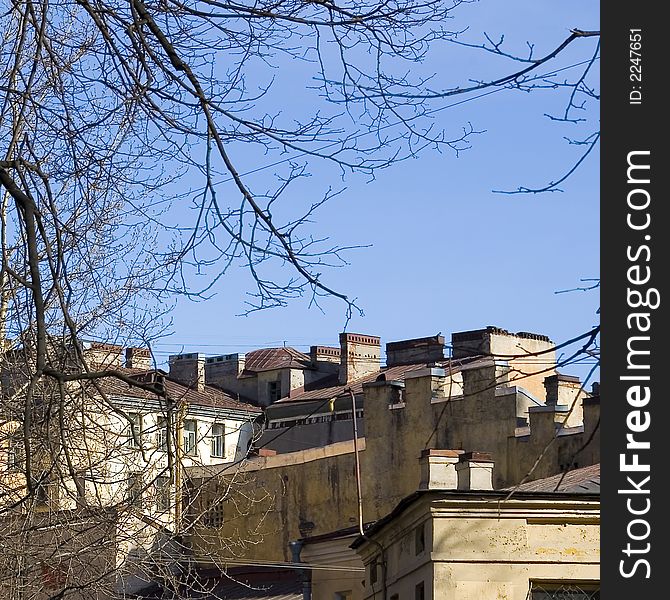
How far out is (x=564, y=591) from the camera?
1830cm

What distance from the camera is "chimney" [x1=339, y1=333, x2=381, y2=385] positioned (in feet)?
164

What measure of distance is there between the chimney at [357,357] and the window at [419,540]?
28.7m

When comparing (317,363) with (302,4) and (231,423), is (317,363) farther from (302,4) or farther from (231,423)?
(302,4)

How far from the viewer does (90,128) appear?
297 inches

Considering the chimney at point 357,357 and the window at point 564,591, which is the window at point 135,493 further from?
the chimney at point 357,357

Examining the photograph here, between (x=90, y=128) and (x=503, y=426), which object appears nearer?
(x=90, y=128)

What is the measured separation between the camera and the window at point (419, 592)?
1928 cm

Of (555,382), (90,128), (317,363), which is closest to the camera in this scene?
(90,128)

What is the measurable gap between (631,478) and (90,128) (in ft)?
10.1

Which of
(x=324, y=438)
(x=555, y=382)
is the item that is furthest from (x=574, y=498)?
(x=324, y=438)

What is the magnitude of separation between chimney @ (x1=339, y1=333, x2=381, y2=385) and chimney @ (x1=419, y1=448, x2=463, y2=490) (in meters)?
24.6

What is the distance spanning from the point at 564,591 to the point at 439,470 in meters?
5.27

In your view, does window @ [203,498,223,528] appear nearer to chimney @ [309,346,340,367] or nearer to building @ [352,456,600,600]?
building @ [352,456,600,600]

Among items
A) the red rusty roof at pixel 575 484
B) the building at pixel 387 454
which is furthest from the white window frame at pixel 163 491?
the building at pixel 387 454
